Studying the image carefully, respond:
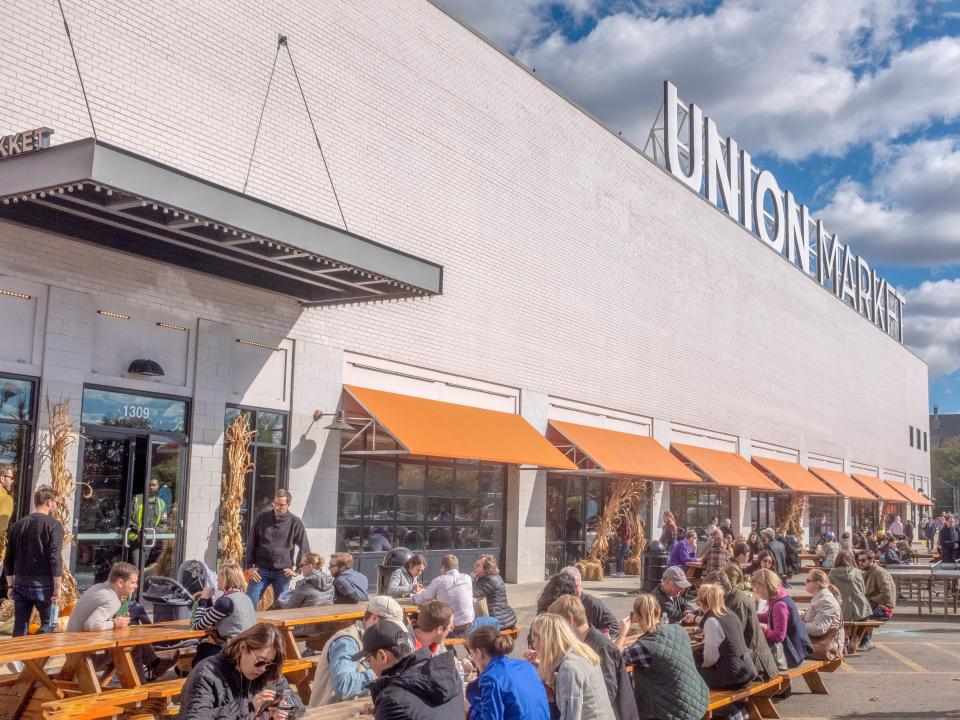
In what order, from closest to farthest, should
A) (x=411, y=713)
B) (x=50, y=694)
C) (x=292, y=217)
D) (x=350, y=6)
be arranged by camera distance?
(x=411, y=713) → (x=50, y=694) → (x=292, y=217) → (x=350, y=6)

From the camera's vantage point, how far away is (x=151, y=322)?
13383 mm

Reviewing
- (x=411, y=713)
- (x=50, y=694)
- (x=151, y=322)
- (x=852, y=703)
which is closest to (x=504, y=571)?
(x=151, y=322)

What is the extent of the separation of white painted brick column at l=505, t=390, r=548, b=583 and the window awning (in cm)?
746

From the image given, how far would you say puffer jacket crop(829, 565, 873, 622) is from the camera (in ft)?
43.5

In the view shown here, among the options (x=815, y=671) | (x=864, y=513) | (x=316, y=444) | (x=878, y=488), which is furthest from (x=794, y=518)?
(x=815, y=671)

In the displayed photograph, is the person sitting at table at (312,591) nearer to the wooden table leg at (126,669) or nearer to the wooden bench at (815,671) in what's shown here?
the wooden table leg at (126,669)

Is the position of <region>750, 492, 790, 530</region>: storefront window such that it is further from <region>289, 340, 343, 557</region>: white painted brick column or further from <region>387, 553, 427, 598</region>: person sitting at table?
<region>387, 553, 427, 598</region>: person sitting at table

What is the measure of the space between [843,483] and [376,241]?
32.7 meters

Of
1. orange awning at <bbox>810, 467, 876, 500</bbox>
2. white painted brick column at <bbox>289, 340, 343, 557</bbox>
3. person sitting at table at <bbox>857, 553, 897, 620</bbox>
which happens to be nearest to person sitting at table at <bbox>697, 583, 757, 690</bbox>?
person sitting at table at <bbox>857, 553, 897, 620</bbox>

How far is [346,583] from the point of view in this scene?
10.4 metres

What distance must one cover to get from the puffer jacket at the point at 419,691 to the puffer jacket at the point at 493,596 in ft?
19.1

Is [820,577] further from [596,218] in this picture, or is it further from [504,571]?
[596,218]

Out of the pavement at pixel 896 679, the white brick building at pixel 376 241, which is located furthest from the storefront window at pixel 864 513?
the pavement at pixel 896 679

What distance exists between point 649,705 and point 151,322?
9.17 meters
